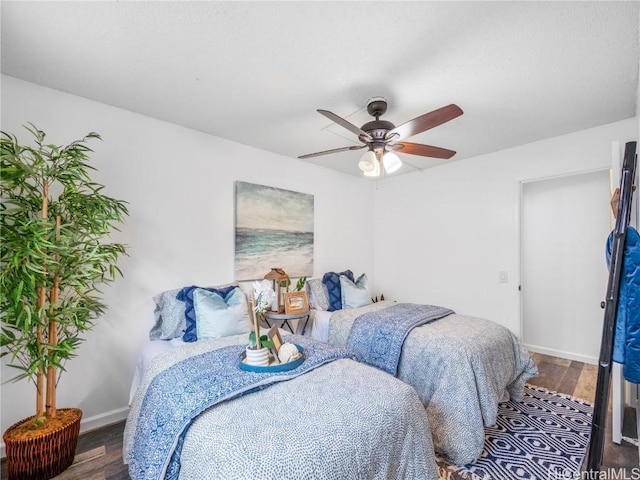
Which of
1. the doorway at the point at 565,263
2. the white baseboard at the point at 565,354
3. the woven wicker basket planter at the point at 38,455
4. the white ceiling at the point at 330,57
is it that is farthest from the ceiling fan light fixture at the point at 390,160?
the white baseboard at the point at 565,354

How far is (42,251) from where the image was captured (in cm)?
168

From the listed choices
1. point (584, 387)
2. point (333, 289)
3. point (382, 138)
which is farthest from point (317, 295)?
point (584, 387)

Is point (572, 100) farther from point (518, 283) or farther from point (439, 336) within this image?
point (439, 336)

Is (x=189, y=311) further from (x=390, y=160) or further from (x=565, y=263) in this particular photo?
(x=565, y=263)

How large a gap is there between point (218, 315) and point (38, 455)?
1206 millimetres

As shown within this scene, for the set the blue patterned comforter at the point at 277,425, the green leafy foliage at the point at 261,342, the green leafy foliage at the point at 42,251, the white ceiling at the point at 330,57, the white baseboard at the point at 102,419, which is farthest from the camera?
the white baseboard at the point at 102,419

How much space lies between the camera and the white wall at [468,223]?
9.93ft

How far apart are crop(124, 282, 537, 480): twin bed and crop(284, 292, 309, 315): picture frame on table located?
70 cm

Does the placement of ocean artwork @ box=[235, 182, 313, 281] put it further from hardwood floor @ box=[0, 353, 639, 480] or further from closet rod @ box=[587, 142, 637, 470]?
closet rod @ box=[587, 142, 637, 470]

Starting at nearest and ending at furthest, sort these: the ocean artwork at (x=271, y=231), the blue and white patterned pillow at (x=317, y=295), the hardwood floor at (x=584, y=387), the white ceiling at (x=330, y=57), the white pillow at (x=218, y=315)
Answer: the white ceiling at (x=330, y=57)
the hardwood floor at (x=584, y=387)
the white pillow at (x=218, y=315)
the ocean artwork at (x=271, y=231)
the blue and white patterned pillow at (x=317, y=295)

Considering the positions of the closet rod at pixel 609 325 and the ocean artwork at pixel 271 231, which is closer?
the closet rod at pixel 609 325

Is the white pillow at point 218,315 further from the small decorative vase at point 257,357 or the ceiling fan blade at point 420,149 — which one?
the ceiling fan blade at point 420,149

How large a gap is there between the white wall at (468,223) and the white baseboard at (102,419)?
341 cm

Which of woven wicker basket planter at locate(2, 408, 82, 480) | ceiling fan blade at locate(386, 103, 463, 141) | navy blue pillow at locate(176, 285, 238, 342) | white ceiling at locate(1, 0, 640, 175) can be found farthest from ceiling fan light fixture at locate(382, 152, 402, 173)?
woven wicker basket planter at locate(2, 408, 82, 480)
